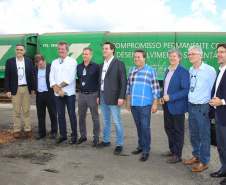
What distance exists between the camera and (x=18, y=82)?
498 centimetres

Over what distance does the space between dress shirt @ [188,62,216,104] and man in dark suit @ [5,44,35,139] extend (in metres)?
3.54

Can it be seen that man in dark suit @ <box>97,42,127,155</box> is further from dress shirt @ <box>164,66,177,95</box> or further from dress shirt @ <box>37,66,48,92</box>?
dress shirt @ <box>37,66,48,92</box>

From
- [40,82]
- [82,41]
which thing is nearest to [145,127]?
[40,82]

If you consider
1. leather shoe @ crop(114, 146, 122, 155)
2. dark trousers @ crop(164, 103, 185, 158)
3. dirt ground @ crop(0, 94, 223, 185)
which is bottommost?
dirt ground @ crop(0, 94, 223, 185)

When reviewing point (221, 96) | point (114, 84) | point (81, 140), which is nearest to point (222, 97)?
point (221, 96)

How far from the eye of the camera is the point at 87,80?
4.44 metres

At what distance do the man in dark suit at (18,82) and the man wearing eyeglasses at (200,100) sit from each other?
11.4 ft

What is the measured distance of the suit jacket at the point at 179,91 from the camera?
11.1ft

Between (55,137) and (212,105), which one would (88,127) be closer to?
(55,137)

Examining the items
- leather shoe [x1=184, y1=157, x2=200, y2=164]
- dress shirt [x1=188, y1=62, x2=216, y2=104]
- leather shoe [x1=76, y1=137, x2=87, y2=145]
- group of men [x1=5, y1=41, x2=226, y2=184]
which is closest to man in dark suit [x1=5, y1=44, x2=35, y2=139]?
group of men [x1=5, y1=41, x2=226, y2=184]

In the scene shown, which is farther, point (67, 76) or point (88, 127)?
point (88, 127)

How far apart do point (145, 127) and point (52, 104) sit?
2.31 metres

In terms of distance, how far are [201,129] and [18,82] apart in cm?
386

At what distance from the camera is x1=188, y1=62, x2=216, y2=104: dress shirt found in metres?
3.20
